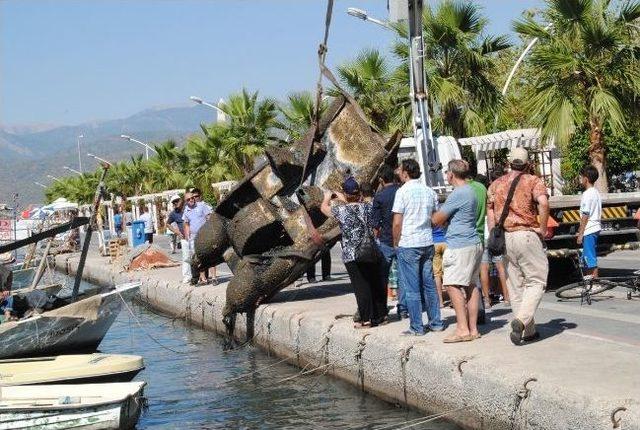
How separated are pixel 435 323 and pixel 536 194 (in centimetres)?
217

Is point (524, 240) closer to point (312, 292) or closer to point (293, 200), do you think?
point (293, 200)

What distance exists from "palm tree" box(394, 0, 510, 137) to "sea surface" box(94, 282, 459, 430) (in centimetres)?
1571

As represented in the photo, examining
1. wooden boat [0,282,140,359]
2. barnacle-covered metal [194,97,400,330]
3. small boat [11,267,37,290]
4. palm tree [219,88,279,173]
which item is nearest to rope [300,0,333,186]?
barnacle-covered metal [194,97,400,330]

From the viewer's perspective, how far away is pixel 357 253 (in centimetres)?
1248

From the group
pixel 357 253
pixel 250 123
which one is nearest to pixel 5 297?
pixel 357 253

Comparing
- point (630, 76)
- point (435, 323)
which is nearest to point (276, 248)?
point (435, 323)

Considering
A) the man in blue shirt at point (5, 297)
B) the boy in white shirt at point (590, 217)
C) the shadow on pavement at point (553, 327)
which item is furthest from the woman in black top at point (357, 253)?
the man in blue shirt at point (5, 297)

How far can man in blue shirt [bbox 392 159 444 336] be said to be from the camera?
11.6 meters

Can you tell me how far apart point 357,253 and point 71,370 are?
349 cm

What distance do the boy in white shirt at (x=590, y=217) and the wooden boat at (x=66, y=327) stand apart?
260 inches

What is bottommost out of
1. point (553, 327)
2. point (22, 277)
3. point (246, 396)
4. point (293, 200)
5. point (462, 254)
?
point (246, 396)

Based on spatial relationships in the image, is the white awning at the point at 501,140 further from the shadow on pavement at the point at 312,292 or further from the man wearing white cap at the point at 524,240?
the man wearing white cap at the point at 524,240

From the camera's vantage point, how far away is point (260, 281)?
52.9 ft

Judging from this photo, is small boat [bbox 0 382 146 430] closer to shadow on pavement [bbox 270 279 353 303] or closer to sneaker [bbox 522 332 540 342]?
sneaker [bbox 522 332 540 342]
